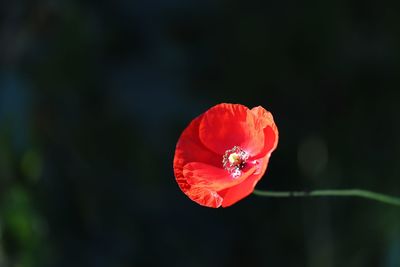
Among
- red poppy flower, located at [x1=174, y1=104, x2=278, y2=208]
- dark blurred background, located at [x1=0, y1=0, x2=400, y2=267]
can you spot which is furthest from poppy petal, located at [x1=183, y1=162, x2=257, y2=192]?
dark blurred background, located at [x1=0, y1=0, x2=400, y2=267]

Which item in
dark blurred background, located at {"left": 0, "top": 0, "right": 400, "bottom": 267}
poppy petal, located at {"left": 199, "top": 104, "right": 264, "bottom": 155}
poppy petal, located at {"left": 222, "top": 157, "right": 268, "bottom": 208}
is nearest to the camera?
poppy petal, located at {"left": 222, "top": 157, "right": 268, "bottom": 208}

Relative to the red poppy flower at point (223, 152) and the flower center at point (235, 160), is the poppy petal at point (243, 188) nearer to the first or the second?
the red poppy flower at point (223, 152)

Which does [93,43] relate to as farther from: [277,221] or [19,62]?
[277,221]

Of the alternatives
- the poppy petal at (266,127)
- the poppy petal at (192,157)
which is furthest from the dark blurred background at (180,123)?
the poppy petal at (266,127)

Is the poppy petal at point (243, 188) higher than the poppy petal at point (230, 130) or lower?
lower

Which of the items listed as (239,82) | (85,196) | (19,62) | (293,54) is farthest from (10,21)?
(293,54)

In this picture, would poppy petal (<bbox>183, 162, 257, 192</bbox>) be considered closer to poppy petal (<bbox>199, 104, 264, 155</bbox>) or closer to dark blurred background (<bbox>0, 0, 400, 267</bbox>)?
poppy petal (<bbox>199, 104, 264, 155</bbox>)
